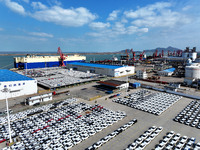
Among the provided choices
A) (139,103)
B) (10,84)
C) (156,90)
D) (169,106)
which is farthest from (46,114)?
(156,90)

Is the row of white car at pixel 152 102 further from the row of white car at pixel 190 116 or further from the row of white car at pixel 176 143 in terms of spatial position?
the row of white car at pixel 176 143

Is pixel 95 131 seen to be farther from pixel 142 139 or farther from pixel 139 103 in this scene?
pixel 139 103

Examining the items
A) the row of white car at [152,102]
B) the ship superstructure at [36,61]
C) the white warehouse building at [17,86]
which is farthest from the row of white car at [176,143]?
the ship superstructure at [36,61]

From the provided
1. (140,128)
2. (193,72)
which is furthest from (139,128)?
(193,72)

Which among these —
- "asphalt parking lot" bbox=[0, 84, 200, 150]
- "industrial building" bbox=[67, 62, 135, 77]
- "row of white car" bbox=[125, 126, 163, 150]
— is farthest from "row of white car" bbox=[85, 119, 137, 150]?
"industrial building" bbox=[67, 62, 135, 77]

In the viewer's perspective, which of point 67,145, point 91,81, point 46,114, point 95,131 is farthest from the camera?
point 91,81
